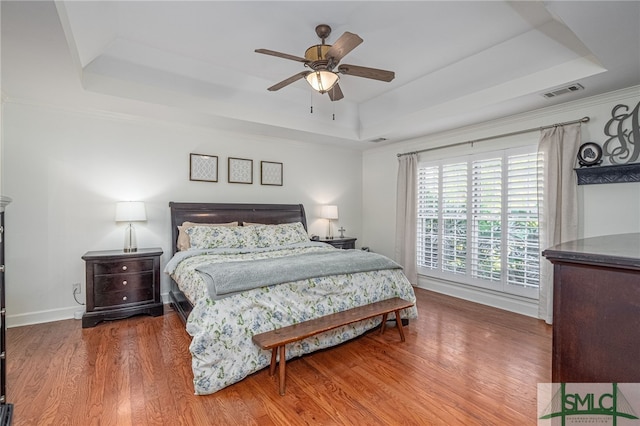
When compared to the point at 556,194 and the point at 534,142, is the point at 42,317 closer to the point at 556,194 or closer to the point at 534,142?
the point at 556,194

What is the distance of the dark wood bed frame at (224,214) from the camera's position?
4.13 metres

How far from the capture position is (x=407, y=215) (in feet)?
16.8

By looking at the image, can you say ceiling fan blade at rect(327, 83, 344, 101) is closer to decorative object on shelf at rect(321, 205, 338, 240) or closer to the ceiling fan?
the ceiling fan

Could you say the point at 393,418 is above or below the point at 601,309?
below

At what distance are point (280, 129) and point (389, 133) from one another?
1.68 metres

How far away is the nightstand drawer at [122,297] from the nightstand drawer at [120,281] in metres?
0.05

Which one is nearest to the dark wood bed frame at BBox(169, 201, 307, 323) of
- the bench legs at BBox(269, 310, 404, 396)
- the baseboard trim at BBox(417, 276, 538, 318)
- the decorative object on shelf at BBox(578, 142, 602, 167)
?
the bench legs at BBox(269, 310, 404, 396)

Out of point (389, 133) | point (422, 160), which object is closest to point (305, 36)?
point (389, 133)

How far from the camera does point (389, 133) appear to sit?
4793mm

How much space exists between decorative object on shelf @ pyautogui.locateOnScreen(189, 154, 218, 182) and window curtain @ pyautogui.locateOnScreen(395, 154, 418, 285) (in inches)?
119

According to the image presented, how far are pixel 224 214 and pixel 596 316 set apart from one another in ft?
13.9

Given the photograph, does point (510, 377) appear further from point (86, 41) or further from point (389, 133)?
point (86, 41)

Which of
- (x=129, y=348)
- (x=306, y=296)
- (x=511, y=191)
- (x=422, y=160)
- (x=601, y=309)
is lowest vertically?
(x=129, y=348)

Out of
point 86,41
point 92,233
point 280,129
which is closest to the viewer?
point 86,41
